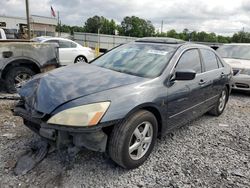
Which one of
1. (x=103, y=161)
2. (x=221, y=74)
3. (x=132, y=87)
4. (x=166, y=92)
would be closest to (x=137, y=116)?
(x=132, y=87)

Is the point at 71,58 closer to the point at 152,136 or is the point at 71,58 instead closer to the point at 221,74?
the point at 221,74

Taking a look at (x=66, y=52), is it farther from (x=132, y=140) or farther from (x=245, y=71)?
(x=132, y=140)

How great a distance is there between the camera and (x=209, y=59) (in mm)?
4508

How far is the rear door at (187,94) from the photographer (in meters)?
3.32

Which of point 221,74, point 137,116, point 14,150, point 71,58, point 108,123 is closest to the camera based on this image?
point 108,123

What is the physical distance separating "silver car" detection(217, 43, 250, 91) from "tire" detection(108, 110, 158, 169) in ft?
16.4

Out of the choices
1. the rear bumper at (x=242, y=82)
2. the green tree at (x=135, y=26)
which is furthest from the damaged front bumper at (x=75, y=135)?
the green tree at (x=135, y=26)

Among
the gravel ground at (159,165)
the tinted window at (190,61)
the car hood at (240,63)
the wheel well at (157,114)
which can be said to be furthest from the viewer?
the car hood at (240,63)

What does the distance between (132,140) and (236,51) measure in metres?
6.77

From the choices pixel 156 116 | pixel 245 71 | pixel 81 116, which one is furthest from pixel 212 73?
pixel 245 71

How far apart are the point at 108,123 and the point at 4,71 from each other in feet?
13.8

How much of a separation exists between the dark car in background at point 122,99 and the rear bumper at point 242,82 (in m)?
3.49

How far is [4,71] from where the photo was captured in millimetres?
5660

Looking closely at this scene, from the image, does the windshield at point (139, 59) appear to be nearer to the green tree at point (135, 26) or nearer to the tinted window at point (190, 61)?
the tinted window at point (190, 61)
